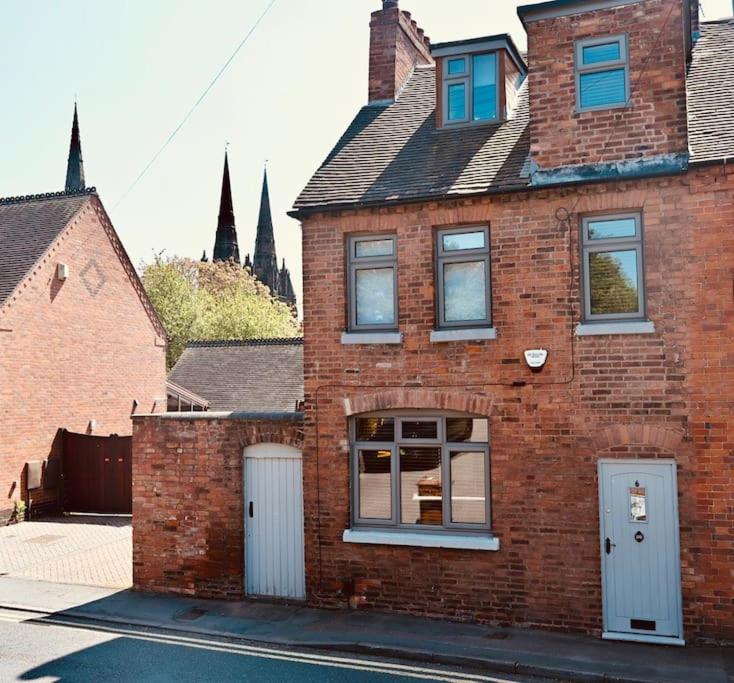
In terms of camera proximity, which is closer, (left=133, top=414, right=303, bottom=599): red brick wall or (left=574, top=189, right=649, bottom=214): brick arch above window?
(left=574, top=189, right=649, bottom=214): brick arch above window

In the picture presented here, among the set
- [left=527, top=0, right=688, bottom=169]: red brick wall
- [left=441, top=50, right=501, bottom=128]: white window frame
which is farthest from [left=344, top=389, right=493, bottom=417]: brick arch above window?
[left=441, top=50, right=501, bottom=128]: white window frame

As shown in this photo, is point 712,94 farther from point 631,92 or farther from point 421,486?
point 421,486

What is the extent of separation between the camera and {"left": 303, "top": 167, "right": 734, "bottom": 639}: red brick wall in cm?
937

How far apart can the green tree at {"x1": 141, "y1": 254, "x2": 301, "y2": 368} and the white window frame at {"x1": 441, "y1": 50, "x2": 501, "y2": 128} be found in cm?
3492

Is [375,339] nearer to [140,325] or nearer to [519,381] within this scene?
[519,381]

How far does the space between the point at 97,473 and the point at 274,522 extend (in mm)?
10275

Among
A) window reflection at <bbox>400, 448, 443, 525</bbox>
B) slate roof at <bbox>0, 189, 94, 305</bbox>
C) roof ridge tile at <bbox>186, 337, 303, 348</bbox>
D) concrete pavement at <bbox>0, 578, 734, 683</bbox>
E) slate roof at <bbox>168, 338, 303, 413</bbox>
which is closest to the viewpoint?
concrete pavement at <bbox>0, 578, 734, 683</bbox>

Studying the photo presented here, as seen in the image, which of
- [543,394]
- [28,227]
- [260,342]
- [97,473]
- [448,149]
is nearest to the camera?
[543,394]

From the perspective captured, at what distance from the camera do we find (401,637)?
9836 mm

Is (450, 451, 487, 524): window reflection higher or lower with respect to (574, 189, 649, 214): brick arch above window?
lower

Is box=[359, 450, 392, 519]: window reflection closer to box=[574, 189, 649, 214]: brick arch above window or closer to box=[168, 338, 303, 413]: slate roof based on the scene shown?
box=[574, 189, 649, 214]: brick arch above window

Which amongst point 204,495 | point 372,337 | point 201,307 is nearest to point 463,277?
point 372,337

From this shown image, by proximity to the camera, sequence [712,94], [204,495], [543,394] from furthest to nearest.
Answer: [204,495]
[712,94]
[543,394]

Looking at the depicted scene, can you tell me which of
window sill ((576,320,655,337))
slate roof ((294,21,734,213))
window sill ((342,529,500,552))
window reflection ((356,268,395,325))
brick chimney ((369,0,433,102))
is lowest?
window sill ((342,529,500,552))
